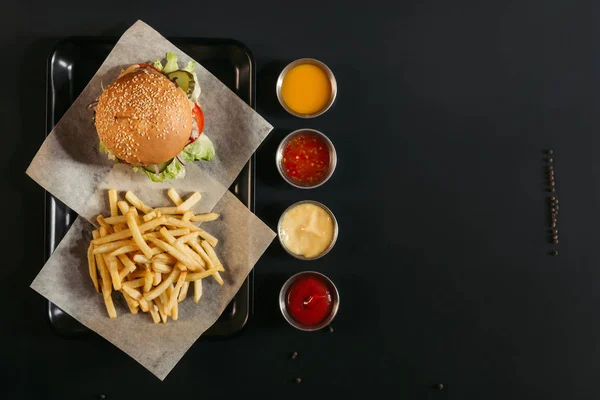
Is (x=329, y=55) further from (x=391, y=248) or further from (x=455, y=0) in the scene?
(x=391, y=248)

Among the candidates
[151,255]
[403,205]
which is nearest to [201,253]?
[151,255]

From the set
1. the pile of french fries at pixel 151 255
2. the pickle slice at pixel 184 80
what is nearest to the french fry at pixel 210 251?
the pile of french fries at pixel 151 255

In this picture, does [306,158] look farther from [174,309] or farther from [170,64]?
[174,309]

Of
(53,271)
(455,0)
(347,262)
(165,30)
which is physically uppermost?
(455,0)

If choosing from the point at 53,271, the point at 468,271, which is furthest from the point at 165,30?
the point at 468,271

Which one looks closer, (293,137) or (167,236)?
(167,236)

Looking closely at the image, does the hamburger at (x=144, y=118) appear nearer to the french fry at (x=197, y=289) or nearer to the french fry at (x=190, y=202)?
the french fry at (x=190, y=202)

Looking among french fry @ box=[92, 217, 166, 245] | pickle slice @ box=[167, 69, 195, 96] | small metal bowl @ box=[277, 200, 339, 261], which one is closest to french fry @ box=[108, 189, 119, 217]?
french fry @ box=[92, 217, 166, 245]
